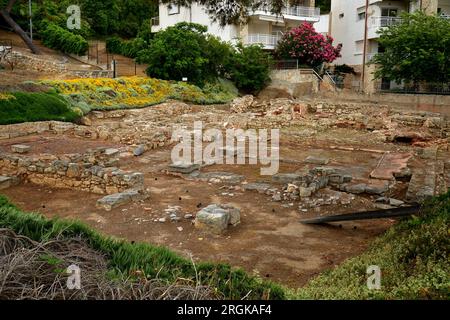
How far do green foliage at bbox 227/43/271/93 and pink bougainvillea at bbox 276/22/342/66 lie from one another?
2141mm

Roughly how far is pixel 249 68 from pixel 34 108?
16.4 meters

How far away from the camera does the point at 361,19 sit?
35375 millimetres

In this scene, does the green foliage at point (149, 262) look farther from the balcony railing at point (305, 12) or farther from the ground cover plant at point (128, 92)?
the balcony railing at point (305, 12)

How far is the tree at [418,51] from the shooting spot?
79.2ft

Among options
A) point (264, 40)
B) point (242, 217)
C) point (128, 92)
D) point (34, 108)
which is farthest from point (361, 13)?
point (242, 217)

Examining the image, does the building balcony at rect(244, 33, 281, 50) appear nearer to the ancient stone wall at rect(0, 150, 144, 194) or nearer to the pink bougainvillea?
the pink bougainvillea

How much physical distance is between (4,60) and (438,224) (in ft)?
92.7

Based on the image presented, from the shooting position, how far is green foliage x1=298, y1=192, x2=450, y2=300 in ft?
13.4

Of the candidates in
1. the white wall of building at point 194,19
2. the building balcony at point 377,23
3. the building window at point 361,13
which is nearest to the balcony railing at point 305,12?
the building window at point 361,13

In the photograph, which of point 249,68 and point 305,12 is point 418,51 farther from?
point 305,12

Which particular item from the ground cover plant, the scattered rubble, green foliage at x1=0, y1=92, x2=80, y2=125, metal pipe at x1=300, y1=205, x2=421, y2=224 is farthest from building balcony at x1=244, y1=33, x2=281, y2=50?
metal pipe at x1=300, y1=205, x2=421, y2=224
